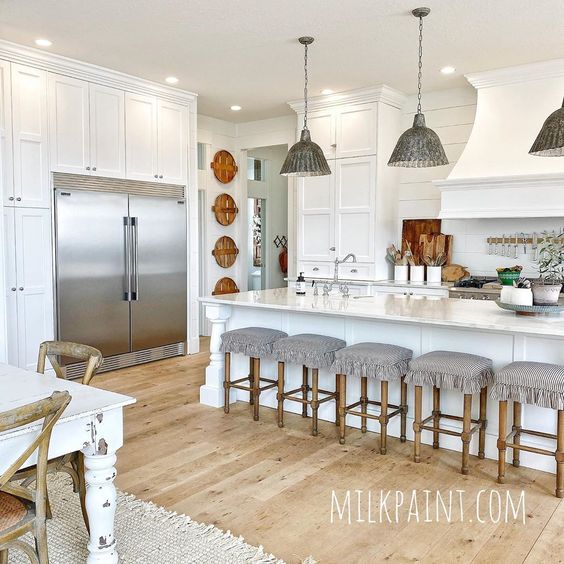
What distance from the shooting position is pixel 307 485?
3002 mm

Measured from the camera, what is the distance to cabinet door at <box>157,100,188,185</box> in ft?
19.4

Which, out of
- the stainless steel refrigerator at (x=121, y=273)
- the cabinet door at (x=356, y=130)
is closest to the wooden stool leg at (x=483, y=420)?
the cabinet door at (x=356, y=130)

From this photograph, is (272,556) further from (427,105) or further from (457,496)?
(427,105)

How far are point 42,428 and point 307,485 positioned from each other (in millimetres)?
1654

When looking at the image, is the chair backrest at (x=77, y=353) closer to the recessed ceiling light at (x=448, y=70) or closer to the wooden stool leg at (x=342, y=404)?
the wooden stool leg at (x=342, y=404)

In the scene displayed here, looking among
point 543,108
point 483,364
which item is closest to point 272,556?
point 483,364

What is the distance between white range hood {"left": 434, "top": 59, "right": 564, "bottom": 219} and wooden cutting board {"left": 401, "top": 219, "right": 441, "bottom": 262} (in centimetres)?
67

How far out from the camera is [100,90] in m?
5.35

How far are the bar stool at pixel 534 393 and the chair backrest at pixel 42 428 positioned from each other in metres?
2.14

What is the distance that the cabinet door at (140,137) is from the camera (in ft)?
18.3

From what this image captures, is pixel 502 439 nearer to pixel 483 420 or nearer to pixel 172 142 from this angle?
pixel 483 420

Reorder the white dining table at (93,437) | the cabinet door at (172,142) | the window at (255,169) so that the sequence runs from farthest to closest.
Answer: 1. the window at (255,169)
2. the cabinet door at (172,142)
3. the white dining table at (93,437)

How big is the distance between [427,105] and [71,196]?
375 centimetres

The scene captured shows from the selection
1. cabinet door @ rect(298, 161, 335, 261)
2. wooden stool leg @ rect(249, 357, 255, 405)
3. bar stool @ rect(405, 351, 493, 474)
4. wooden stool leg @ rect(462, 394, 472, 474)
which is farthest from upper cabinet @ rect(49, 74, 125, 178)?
wooden stool leg @ rect(462, 394, 472, 474)
